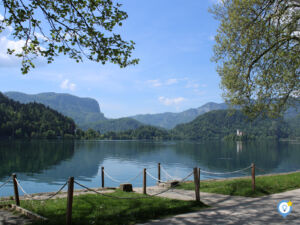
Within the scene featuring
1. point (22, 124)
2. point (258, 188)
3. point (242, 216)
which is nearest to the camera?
point (242, 216)

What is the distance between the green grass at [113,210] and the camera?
908 cm

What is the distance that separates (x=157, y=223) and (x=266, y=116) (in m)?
18.6

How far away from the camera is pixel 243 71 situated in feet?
67.6

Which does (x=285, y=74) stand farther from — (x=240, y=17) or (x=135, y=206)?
(x=135, y=206)

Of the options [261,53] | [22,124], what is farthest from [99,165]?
[22,124]

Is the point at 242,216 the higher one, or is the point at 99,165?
the point at 242,216

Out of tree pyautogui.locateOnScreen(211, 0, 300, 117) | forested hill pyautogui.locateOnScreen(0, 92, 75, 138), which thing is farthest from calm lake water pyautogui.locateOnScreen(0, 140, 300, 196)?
forested hill pyautogui.locateOnScreen(0, 92, 75, 138)

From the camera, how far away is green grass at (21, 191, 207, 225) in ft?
29.8

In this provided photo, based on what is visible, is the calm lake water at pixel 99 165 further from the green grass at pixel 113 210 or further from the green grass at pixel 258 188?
the green grass at pixel 113 210

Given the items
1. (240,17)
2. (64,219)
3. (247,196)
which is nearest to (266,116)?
(240,17)

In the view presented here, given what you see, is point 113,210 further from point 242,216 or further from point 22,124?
point 22,124

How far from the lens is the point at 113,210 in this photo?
10.1 metres

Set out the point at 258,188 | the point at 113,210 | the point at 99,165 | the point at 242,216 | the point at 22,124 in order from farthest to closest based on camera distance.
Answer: the point at 22,124
the point at 99,165
the point at 258,188
the point at 113,210
the point at 242,216

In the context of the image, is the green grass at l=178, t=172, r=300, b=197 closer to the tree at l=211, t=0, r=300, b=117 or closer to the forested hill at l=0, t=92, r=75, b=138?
the tree at l=211, t=0, r=300, b=117
